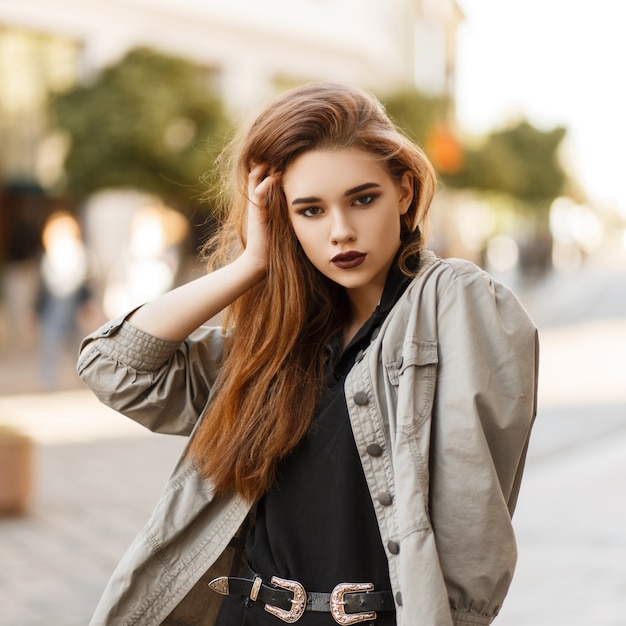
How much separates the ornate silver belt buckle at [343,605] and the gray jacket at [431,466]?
131 millimetres

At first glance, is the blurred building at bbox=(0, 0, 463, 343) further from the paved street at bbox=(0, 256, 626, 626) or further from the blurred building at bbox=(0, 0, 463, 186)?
the paved street at bbox=(0, 256, 626, 626)

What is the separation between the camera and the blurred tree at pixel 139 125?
1473 centimetres

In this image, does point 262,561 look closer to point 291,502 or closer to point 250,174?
point 291,502

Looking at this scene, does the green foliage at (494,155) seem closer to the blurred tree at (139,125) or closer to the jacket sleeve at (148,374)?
the blurred tree at (139,125)

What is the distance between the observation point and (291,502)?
6.86ft

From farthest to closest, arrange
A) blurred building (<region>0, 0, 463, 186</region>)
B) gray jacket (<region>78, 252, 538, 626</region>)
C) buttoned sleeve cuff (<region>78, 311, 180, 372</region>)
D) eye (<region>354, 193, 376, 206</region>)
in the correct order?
blurred building (<region>0, 0, 463, 186</region>) → buttoned sleeve cuff (<region>78, 311, 180, 372</region>) → eye (<region>354, 193, 376, 206</region>) → gray jacket (<region>78, 252, 538, 626</region>)

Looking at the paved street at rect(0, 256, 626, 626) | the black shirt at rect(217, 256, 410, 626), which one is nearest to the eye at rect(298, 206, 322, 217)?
the black shirt at rect(217, 256, 410, 626)

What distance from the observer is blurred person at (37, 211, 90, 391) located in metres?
12.2

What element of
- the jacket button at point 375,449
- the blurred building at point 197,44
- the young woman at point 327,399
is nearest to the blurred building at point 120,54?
the blurred building at point 197,44

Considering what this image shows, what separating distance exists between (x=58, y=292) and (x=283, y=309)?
10.6 meters

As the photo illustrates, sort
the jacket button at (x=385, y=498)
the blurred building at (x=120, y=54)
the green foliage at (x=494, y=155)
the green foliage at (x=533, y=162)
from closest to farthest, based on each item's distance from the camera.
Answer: the jacket button at (x=385, y=498) < the blurred building at (x=120, y=54) < the green foliage at (x=494, y=155) < the green foliage at (x=533, y=162)

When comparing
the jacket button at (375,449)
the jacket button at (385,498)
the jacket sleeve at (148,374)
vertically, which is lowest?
the jacket button at (385,498)

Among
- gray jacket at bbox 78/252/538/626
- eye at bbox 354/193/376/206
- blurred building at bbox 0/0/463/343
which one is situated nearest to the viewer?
gray jacket at bbox 78/252/538/626

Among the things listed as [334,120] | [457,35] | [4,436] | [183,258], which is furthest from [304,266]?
[457,35]
